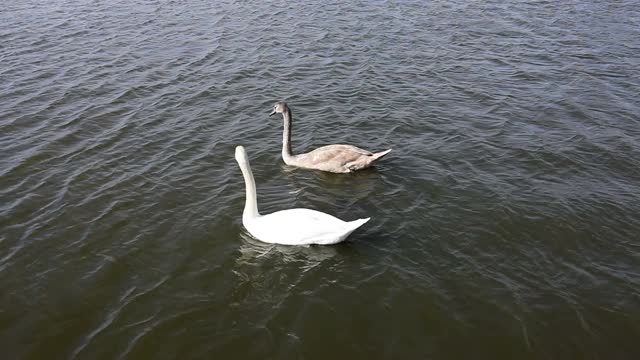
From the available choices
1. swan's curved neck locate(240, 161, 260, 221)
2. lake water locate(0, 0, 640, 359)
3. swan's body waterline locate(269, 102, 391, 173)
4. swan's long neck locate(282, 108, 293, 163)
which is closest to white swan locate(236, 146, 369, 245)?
swan's curved neck locate(240, 161, 260, 221)

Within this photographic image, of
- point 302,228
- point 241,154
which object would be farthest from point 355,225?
point 241,154

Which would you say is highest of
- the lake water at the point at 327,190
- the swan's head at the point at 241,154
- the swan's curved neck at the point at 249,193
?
the swan's head at the point at 241,154

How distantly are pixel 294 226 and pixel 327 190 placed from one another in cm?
258

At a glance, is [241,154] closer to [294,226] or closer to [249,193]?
[249,193]

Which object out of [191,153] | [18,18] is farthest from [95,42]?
[191,153]

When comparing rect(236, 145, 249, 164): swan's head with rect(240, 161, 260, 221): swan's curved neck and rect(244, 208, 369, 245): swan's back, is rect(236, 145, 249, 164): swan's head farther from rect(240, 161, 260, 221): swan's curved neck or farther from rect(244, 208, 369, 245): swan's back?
rect(244, 208, 369, 245): swan's back

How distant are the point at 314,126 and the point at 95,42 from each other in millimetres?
9442

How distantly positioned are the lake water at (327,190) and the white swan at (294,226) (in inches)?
9.3

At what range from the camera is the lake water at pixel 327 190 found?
7.38 metres

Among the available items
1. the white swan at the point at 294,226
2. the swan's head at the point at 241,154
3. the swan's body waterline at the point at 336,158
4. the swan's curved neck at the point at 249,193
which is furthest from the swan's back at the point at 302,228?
the swan's body waterline at the point at 336,158

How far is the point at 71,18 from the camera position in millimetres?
21078

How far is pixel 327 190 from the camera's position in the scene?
37.3 ft

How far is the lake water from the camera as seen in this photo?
7.38 m

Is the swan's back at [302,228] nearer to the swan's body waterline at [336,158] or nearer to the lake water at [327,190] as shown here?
the lake water at [327,190]
